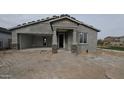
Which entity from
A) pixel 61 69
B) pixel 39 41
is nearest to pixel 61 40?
pixel 39 41

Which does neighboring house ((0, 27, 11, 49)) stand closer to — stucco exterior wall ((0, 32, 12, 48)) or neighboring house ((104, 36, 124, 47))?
stucco exterior wall ((0, 32, 12, 48))

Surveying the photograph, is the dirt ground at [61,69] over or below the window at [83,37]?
below

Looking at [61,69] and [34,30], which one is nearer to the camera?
[61,69]

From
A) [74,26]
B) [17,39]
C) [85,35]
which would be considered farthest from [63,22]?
[17,39]

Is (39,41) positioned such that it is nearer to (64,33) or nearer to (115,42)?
(64,33)

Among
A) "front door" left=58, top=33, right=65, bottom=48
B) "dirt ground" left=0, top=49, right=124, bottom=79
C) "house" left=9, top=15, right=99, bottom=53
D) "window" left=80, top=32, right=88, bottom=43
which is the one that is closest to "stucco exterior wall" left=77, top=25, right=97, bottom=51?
"house" left=9, top=15, right=99, bottom=53

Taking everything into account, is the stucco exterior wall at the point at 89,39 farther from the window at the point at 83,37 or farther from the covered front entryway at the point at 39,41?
the covered front entryway at the point at 39,41

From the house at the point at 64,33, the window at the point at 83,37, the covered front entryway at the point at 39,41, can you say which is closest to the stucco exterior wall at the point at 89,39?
the house at the point at 64,33

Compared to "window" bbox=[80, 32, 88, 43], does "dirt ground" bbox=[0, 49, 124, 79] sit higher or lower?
lower

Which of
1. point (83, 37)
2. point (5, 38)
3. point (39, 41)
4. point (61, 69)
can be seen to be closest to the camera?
point (61, 69)

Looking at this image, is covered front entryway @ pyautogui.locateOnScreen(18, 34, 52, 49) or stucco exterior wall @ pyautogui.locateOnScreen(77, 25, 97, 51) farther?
covered front entryway @ pyautogui.locateOnScreen(18, 34, 52, 49)

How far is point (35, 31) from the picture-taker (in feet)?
63.3
